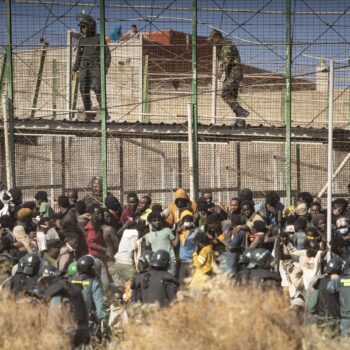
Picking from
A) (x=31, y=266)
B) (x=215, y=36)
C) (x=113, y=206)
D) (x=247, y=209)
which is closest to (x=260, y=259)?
(x=31, y=266)

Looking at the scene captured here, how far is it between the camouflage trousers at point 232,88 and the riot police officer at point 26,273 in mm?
9504

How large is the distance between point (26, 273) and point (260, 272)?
107 inches

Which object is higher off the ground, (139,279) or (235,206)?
(235,206)

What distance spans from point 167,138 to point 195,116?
5.20ft

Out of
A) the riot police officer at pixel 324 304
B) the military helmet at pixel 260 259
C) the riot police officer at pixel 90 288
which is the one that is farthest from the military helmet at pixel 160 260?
the riot police officer at pixel 324 304

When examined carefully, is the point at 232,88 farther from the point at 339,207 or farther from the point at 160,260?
the point at 160,260

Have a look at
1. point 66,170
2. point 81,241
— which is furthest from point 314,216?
point 66,170

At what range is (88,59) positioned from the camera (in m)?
25.2

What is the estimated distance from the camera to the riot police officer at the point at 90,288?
16.3m

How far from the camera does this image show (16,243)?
64.3ft

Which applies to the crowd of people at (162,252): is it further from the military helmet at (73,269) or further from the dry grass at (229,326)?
the dry grass at (229,326)

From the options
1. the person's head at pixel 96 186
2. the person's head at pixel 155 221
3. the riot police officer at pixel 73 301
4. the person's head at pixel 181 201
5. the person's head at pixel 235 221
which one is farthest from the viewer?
the person's head at pixel 96 186

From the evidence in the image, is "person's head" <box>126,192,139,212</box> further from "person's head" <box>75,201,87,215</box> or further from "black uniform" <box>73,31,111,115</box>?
"black uniform" <box>73,31,111,115</box>

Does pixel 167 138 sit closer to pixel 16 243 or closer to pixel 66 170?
pixel 66 170
